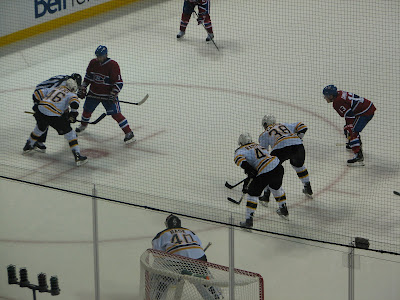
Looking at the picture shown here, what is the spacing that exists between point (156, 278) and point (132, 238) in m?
0.37

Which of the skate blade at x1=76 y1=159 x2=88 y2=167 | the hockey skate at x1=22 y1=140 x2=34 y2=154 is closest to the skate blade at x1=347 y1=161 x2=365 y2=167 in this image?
the skate blade at x1=76 y1=159 x2=88 y2=167

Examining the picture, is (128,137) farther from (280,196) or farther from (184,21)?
(184,21)

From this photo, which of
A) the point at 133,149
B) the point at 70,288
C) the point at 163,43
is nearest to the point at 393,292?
the point at 70,288

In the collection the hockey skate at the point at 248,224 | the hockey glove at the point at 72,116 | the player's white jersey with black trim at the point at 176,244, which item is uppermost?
the hockey skate at the point at 248,224

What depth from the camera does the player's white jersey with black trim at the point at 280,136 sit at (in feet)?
24.8

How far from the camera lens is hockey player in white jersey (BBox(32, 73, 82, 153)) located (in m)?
8.58

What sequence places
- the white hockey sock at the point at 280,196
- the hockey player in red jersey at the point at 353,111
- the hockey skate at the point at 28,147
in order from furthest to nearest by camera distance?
the hockey skate at the point at 28,147 < the hockey player in red jersey at the point at 353,111 < the white hockey sock at the point at 280,196

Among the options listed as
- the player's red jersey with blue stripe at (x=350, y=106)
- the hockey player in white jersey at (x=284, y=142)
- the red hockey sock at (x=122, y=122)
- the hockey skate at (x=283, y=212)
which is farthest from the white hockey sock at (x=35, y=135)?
the player's red jersey with blue stripe at (x=350, y=106)

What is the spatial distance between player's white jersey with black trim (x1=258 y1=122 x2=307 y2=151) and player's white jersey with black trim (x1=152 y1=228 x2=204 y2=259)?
2096 mm

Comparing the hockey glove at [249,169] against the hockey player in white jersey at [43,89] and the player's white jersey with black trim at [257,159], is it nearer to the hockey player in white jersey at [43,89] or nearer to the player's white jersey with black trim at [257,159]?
the player's white jersey with black trim at [257,159]

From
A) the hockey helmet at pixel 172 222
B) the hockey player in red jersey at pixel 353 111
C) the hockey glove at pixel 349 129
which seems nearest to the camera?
the hockey helmet at pixel 172 222

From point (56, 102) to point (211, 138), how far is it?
65.6 inches

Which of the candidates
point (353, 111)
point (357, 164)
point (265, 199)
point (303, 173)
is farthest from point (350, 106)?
point (265, 199)

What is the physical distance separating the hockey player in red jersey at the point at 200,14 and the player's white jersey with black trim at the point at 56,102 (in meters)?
3.46
